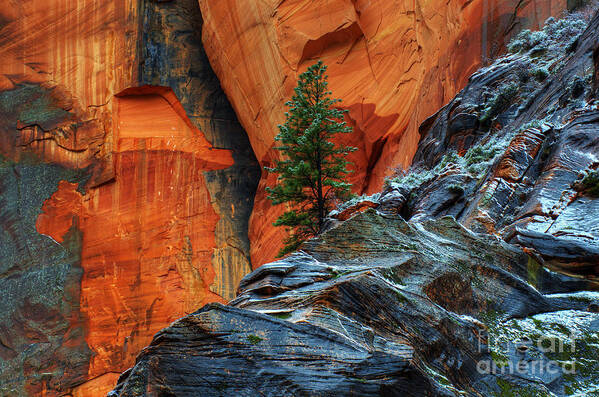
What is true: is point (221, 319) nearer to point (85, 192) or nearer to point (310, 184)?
point (310, 184)

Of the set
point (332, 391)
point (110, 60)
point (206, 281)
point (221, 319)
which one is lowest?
point (206, 281)

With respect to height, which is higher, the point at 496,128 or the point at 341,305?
the point at 496,128

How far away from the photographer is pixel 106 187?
34.0 metres

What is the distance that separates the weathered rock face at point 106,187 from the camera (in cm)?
3128

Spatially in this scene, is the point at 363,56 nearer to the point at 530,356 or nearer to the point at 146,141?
the point at 146,141

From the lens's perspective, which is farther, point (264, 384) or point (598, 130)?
point (598, 130)

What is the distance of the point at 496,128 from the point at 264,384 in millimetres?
12900

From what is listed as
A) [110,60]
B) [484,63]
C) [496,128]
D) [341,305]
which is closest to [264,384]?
[341,305]

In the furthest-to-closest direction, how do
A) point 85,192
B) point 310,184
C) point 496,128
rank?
1. point 85,192
2. point 310,184
3. point 496,128

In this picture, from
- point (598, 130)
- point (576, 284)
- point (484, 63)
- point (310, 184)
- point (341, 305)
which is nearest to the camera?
point (341, 305)

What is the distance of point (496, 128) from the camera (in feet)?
52.0

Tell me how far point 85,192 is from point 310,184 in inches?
799

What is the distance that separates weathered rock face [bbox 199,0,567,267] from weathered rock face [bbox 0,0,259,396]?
95.3 inches

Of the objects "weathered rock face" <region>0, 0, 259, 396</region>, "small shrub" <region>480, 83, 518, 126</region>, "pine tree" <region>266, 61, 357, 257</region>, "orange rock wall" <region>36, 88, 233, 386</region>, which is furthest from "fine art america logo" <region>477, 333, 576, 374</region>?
"weathered rock face" <region>0, 0, 259, 396</region>
